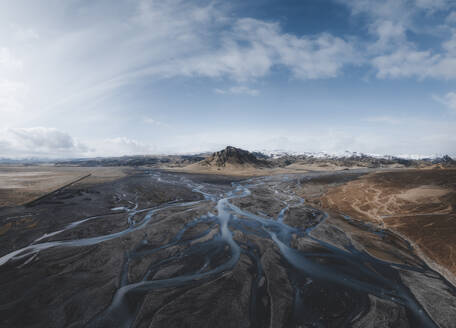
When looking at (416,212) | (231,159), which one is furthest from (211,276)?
(231,159)

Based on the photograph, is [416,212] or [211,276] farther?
[416,212]

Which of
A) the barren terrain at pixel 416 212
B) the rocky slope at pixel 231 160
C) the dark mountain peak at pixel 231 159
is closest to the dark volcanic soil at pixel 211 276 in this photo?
the barren terrain at pixel 416 212

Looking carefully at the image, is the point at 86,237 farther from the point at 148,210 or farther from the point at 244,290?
the point at 244,290

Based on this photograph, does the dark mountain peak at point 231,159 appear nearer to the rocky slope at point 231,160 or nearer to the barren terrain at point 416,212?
the rocky slope at point 231,160

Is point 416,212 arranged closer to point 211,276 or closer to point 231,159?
point 211,276

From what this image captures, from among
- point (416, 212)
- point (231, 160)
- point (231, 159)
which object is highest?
point (231, 159)

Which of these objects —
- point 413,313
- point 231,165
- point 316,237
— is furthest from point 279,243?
point 231,165

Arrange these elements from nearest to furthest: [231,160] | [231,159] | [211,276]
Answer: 1. [211,276]
2. [231,160]
3. [231,159]

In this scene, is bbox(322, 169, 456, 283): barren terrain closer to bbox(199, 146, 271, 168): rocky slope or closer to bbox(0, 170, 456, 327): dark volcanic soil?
bbox(0, 170, 456, 327): dark volcanic soil

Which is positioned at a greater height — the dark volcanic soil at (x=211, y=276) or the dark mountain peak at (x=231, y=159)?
the dark mountain peak at (x=231, y=159)
